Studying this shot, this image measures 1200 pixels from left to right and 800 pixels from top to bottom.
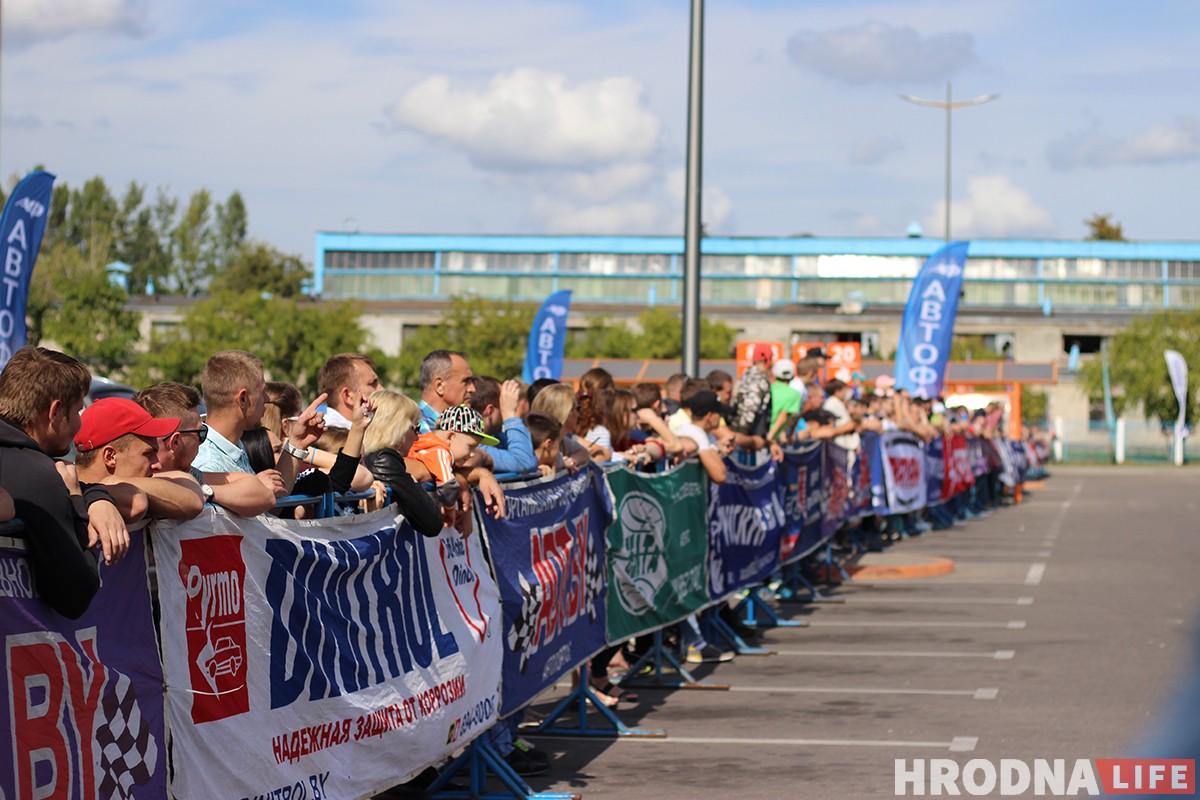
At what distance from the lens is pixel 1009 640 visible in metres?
13.5

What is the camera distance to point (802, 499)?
1623 centimetres

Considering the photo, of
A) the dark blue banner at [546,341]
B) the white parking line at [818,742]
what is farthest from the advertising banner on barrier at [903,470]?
the white parking line at [818,742]

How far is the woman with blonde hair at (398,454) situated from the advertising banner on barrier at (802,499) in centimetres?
862

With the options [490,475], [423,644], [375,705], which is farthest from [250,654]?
[490,475]

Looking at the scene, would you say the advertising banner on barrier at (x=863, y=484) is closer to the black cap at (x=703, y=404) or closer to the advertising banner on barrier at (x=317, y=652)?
the black cap at (x=703, y=404)

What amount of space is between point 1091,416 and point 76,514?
105 meters

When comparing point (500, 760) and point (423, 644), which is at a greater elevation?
point (423, 644)

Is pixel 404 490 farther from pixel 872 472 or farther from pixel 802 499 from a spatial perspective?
pixel 872 472

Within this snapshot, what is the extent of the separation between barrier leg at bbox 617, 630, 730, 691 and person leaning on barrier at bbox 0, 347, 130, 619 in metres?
7.13

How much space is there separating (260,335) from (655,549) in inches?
2134

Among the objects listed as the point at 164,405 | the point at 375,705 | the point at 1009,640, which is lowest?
the point at 1009,640

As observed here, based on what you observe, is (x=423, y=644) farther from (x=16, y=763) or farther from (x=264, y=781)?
(x=16, y=763)

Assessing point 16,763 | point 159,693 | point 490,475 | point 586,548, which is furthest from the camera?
point 586,548

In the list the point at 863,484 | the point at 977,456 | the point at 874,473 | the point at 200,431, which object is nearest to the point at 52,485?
the point at 200,431
